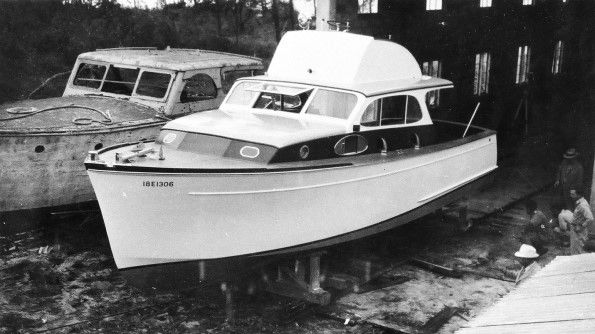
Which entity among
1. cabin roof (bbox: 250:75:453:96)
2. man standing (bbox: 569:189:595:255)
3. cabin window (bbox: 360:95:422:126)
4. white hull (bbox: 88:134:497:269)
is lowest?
man standing (bbox: 569:189:595:255)

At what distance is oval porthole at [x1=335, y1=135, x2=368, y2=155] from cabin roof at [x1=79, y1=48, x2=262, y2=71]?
371 cm

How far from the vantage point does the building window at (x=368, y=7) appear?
12.9 metres

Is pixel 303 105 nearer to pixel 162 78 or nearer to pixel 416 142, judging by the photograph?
pixel 416 142

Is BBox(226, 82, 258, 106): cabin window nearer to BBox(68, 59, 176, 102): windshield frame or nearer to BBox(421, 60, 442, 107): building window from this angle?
BBox(68, 59, 176, 102): windshield frame

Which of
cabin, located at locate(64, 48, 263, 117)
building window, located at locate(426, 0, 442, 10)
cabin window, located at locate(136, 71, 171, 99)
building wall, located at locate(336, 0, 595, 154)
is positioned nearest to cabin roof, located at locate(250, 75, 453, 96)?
cabin, located at locate(64, 48, 263, 117)

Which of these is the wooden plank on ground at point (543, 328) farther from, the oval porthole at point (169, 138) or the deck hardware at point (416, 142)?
the deck hardware at point (416, 142)

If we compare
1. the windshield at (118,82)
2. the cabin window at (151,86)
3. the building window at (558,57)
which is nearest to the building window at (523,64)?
the building window at (558,57)

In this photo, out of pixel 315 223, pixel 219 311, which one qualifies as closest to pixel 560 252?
pixel 315 223

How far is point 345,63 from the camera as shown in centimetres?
891

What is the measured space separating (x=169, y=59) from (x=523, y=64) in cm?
1008

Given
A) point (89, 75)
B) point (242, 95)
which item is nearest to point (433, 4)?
point (242, 95)

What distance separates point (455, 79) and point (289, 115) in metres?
7.33

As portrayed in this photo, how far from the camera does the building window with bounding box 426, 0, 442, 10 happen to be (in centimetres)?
1397

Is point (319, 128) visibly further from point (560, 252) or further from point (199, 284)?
point (560, 252)
